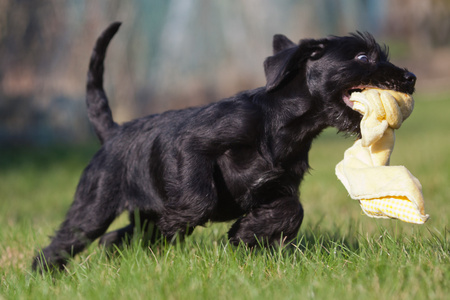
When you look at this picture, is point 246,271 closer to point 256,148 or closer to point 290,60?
point 256,148

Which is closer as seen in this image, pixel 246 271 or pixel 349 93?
pixel 246 271

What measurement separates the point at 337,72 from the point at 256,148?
0.66 meters

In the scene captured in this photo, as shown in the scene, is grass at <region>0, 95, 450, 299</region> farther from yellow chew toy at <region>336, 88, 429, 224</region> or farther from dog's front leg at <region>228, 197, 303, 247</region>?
yellow chew toy at <region>336, 88, 429, 224</region>

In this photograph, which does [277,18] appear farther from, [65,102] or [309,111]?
[309,111]

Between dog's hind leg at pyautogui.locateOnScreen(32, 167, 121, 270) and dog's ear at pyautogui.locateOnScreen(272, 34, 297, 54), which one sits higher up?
dog's ear at pyautogui.locateOnScreen(272, 34, 297, 54)

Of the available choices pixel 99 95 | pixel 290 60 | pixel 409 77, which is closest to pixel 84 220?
pixel 99 95

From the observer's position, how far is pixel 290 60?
3.37 meters

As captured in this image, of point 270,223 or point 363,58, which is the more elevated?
point 363,58

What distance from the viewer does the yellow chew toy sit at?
2.80m

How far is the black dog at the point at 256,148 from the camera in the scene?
3320 millimetres

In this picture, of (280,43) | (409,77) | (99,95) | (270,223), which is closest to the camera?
(409,77)

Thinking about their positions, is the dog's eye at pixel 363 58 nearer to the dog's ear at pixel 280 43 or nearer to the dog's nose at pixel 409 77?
the dog's nose at pixel 409 77

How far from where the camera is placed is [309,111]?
11.3ft

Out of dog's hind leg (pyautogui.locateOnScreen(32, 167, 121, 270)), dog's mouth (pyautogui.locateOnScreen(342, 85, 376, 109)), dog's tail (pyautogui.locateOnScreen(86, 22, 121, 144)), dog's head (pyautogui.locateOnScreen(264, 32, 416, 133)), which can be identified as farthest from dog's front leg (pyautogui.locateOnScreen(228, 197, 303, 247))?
dog's tail (pyautogui.locateOnScreen(86, 22, 121, 144))
